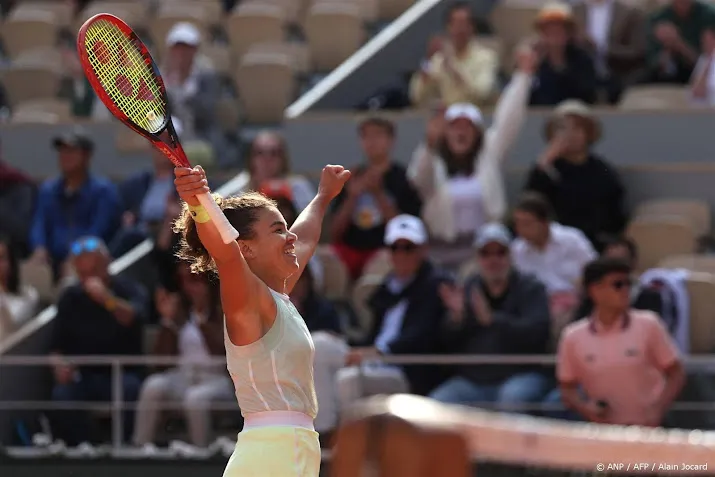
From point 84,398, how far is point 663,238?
3415 millimetres

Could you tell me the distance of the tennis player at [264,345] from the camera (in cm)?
508

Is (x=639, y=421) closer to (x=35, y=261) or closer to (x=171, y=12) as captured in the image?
(x=35, y=261)

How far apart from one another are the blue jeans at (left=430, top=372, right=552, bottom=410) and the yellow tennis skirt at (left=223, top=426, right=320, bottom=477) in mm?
3518

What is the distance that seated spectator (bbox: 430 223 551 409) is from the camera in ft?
28.8

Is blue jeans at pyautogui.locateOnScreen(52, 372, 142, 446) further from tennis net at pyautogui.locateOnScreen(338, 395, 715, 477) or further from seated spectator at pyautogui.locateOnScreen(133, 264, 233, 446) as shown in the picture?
tennis net at pyautogui.locateOnScreen(338, 395, 715, 477)

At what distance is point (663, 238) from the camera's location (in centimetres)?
981

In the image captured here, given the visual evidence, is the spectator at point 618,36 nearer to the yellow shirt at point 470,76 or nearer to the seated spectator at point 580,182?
the yellow shirt at point 470,76

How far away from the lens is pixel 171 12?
13820 millimetres

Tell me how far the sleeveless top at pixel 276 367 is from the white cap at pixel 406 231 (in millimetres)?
4019

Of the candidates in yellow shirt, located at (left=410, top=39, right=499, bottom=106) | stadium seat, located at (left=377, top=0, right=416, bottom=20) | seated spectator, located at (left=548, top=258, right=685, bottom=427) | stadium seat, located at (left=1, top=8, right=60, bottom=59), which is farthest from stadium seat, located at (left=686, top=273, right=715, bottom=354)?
stadium seat, located at (left=1, top=8, right=60, bottom=59)

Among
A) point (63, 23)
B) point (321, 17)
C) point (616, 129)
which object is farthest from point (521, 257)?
point (63, 23)

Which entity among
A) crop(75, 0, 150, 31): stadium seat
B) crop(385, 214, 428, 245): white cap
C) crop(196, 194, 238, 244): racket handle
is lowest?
crop(385, 214, 428, 245): white cap

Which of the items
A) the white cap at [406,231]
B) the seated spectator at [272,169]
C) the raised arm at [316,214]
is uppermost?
the raised arm at [316,214]

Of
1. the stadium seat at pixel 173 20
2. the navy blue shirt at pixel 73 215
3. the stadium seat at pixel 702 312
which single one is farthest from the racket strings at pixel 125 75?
the stadium seat at pixel 173 20
